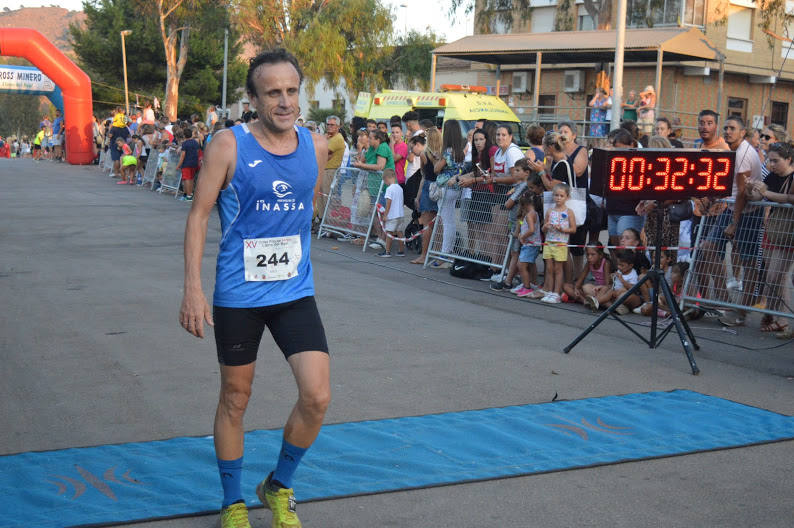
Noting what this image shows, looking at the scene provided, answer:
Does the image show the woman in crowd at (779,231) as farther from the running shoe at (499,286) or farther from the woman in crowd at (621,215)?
the running shoe at (499,286)

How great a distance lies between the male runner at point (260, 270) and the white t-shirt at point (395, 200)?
966cm

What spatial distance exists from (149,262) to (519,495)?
8700mm

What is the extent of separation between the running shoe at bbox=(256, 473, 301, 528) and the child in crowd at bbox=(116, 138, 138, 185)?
77.9 ft

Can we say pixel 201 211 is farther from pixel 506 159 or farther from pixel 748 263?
pixel 506 159

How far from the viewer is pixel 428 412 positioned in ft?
19.6

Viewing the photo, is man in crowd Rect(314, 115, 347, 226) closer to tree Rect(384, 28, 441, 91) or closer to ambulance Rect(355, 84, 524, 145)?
ambulance Rect(355, 84, 524, 145)

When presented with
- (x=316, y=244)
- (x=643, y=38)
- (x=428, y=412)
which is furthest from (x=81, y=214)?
(x=643, y=38)

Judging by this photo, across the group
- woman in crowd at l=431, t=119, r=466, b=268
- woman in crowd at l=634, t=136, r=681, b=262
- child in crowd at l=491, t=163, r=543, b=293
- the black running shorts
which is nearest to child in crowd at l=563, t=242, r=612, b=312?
woman in crowd at l=634, t=136, r=681, b=262

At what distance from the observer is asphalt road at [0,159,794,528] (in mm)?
4512

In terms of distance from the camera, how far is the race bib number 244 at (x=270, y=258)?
13.2 ft

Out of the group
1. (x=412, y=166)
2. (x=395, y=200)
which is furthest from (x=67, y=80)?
(x=395, y=200)

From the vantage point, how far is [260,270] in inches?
158

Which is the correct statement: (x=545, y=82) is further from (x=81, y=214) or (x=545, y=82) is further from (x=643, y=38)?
Result: (x=81, y=214)

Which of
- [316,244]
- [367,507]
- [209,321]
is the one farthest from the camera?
[316,244]
